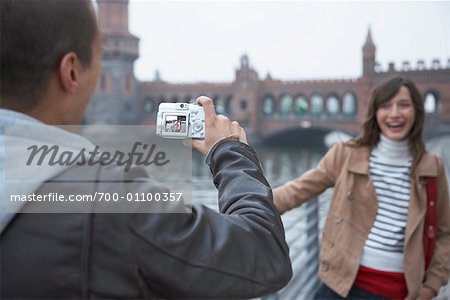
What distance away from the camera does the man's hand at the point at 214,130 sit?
34.9 inches

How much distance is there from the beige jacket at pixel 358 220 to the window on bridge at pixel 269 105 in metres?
30.8

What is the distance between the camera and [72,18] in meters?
0.70

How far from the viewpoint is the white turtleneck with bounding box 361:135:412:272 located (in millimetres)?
1771

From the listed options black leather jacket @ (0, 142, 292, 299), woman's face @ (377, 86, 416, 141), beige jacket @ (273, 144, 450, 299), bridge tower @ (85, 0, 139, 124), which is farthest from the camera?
bridge tower @ (85, 0, 139, 124)

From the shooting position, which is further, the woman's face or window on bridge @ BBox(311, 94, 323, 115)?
window on bridge @ BBox(311, 94, 323, 115)

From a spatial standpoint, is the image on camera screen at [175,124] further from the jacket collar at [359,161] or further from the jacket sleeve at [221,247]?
the jacket collar at [359,161]

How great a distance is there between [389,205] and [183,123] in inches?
45.2

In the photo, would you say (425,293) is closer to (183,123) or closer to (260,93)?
(183,123)

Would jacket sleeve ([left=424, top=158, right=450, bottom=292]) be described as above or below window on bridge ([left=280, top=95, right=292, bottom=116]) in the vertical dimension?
below

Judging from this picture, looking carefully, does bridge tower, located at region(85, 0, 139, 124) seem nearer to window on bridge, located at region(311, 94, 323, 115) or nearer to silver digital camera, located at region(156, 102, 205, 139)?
window on bridge, located at region(311, 94, 323, 115)

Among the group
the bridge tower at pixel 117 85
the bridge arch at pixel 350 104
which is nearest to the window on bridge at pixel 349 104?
the bridge arch at pixel 350 104

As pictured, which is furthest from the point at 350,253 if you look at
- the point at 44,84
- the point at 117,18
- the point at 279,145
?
the point at 117,18

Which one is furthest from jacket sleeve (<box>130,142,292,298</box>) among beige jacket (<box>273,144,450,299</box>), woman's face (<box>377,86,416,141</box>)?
woman's face (<box>377,86,416,141</box>)

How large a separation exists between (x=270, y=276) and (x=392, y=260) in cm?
116
